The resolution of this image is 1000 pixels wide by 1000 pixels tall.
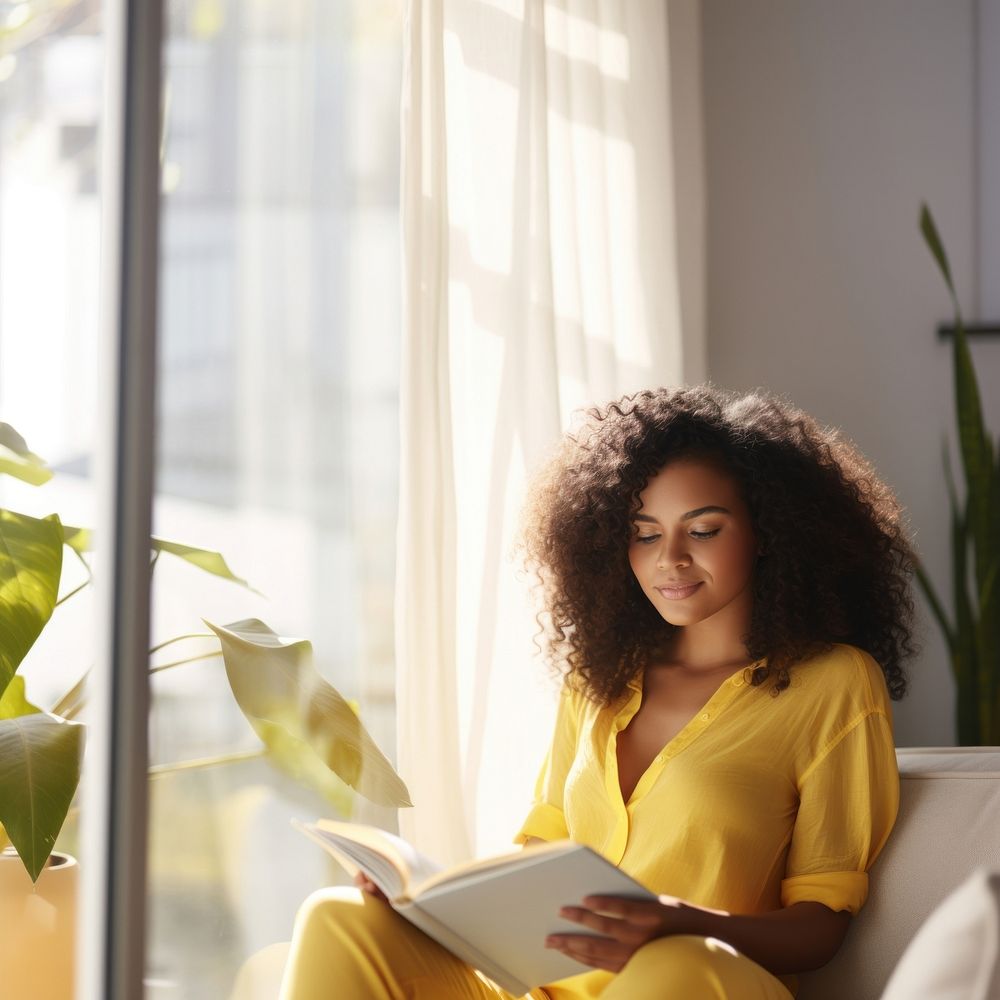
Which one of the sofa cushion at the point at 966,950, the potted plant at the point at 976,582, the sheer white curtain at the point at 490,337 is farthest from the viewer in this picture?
the potted plant at the point at 976,582

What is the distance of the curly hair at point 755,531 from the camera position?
1.62 m

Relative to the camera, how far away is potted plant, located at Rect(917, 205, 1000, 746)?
7.95 feet

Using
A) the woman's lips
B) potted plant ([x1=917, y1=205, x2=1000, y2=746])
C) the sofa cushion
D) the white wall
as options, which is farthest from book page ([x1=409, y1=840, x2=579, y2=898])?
→ the white wall

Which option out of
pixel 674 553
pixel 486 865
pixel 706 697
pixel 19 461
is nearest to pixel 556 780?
pixel 706 697

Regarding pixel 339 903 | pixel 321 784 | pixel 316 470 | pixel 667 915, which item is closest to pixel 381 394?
pixel 316 470

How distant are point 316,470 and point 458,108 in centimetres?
65

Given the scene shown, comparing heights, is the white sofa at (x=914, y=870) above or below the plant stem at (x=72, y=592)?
below

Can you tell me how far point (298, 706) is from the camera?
1.58 metres

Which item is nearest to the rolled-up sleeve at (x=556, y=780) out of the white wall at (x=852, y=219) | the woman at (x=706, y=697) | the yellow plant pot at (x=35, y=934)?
the woman at (x=706, y=697)

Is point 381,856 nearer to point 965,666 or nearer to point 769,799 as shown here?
point 769,799

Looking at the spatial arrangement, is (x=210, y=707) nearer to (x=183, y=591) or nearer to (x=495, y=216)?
(x=183, y=591)

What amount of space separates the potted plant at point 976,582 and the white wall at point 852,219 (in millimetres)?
257

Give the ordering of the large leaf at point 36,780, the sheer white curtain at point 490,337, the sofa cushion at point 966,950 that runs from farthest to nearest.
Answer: the sheer white curtain at point 490,337 → the large leaf at point 36,780 → the sofa cushion at point 966,950

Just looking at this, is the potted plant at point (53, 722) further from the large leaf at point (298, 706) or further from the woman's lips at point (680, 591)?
the woman's lips at point (680, 591)
